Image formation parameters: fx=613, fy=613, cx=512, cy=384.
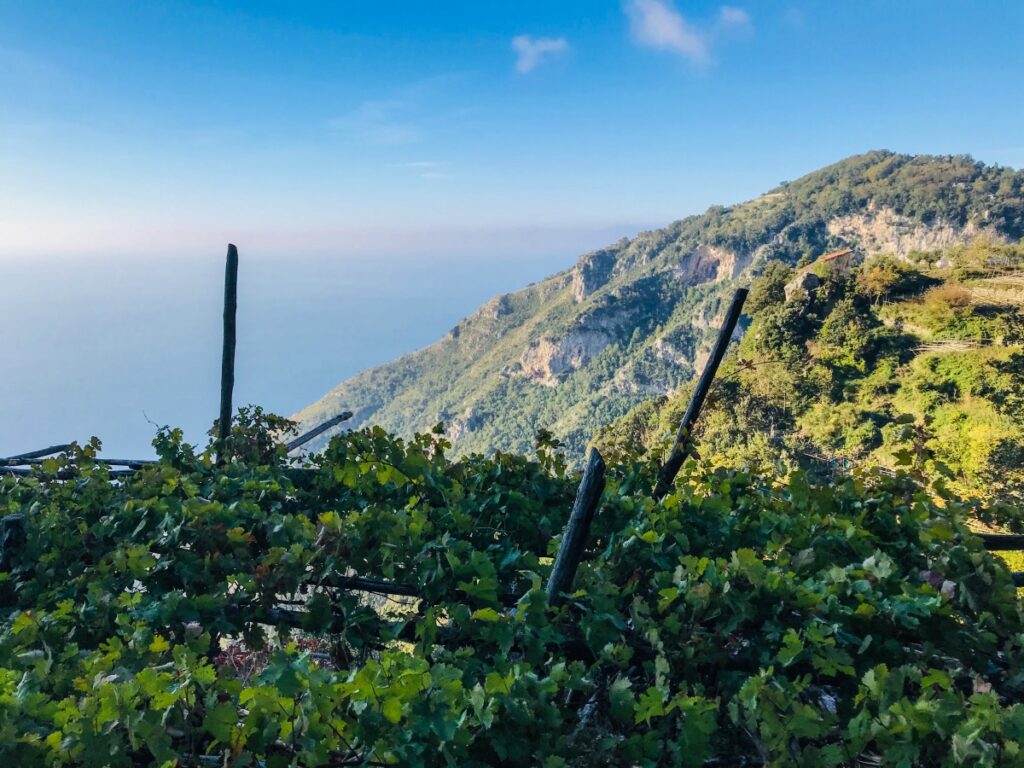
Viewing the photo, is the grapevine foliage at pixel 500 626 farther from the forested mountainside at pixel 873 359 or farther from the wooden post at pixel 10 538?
the forested mountainside at pixel 873 359

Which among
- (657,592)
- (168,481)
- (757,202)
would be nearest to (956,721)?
(657,592)

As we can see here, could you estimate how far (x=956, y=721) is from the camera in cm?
156

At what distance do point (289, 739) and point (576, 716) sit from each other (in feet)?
2.73

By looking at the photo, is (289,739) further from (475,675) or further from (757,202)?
(757,202)

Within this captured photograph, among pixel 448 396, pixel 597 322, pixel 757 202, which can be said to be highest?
pixel 757 202

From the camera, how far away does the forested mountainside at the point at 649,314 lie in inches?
3533

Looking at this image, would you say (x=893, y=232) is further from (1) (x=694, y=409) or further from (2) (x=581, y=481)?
(2) (x=581, y=481)

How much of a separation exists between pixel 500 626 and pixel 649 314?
10777 cm

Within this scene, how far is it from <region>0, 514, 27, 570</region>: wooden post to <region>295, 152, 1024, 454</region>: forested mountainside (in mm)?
69535

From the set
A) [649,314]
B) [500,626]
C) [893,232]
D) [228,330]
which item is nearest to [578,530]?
[500,626]

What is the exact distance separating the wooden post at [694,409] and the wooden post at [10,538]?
3184 mm

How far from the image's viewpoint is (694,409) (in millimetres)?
4074

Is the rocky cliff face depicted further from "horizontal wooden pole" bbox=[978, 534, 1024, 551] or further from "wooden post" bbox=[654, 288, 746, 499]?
"horizontal wooden pole" bbox=[978, 534, 1024, 551]

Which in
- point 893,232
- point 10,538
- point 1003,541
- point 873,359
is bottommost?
point 873,359
